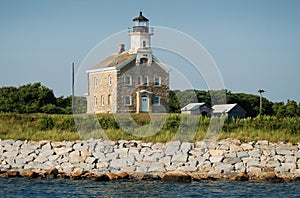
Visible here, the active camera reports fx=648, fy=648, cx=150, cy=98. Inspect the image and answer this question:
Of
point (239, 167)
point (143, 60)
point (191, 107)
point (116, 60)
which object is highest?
point (116, 60)

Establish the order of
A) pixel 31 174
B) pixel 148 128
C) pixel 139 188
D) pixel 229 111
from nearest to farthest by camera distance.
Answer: pixel 139 188 → pixel 31 174 → pixel 148 128 → pixel 229 111

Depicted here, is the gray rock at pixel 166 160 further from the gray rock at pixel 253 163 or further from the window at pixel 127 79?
the window at pixel 127 79

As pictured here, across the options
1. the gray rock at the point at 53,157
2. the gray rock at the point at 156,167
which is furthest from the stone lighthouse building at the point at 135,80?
the gray rock at the point at 156,167

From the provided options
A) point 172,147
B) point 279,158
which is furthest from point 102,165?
point 279,158

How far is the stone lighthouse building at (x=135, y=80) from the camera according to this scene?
38875 mm

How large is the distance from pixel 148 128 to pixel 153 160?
3.61 metres

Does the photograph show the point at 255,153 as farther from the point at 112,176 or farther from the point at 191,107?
the point at 191,107

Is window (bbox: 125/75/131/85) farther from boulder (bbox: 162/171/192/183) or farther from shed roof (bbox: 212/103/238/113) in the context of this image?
boulder (bbox: 162/171/192/183)

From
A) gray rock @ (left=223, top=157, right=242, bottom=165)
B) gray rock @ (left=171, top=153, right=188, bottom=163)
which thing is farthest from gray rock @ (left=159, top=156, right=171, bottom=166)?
gray rock @ (left=223, top=157, right=242, bottom=165)

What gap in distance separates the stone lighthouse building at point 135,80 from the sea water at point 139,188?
16.3 metres

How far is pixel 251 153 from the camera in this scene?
2486cm

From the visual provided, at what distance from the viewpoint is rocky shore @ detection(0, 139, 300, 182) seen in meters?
23.9


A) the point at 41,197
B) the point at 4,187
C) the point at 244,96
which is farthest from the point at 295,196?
the point at 244,96

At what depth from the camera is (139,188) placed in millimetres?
21109
